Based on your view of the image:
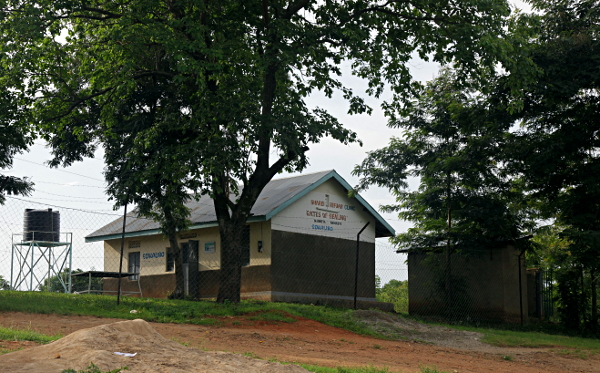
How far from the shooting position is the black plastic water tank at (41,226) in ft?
70.2

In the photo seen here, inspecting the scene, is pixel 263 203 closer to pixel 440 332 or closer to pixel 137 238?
pixel 137 238

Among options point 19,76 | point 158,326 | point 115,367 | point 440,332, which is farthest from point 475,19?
point 115,367

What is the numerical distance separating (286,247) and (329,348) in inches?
475

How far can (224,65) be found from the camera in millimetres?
17031

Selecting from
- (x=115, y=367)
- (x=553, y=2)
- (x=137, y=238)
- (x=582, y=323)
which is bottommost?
(x=582, y=323)

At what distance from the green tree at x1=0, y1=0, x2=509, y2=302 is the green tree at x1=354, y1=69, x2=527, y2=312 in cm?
389

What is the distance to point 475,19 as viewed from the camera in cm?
1639

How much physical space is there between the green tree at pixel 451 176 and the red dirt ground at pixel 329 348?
24.6 feet

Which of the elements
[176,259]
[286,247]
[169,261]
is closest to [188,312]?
[176,259]

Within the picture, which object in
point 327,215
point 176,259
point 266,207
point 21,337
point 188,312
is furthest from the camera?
point 327,215

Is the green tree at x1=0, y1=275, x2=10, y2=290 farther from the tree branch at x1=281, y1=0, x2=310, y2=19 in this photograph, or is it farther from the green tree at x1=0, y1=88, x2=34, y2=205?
the tree branch at x1=281, y1=0, x2=310, y2=19

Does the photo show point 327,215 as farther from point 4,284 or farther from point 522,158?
point 4,284

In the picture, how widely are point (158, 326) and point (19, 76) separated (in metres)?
8.88

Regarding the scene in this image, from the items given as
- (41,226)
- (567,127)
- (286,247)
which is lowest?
(286,247)
